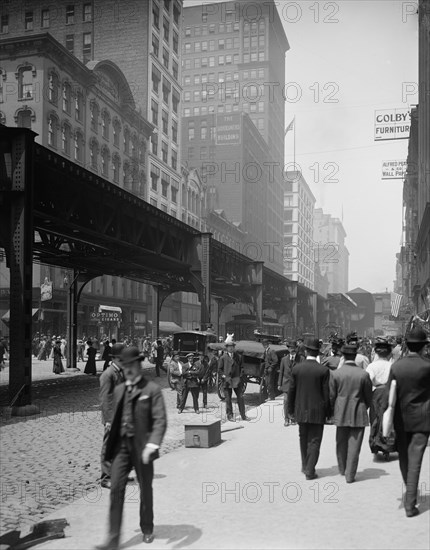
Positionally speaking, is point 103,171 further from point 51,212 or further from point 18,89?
point 51,212

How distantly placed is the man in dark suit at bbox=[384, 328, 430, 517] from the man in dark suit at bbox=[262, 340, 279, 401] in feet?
47.0

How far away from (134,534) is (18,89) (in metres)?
52.7

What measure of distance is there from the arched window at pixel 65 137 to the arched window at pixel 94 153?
15.6 feet

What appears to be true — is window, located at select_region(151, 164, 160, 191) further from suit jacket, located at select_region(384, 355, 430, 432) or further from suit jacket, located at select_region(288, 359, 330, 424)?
suit jacket, located at select_region(384, 355, 430, 432)

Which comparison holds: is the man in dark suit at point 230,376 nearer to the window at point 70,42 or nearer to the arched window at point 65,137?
the arched window at point 65,137

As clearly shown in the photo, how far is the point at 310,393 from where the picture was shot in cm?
947

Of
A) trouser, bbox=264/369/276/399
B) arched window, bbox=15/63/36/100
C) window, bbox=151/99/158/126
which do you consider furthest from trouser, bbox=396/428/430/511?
window, bbox=151/99/158/126

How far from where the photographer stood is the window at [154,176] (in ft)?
258

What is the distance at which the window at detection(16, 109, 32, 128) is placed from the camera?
5309 centimetres

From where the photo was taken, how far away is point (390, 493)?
27.2 feet

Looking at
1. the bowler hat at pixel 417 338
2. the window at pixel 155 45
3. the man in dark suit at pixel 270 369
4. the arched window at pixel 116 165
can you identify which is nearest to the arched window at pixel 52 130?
the arched window at pixel 116 165

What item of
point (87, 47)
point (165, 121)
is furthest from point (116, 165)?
point (87, 47)

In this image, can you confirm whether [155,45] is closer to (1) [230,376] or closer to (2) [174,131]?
(2) [174,131]

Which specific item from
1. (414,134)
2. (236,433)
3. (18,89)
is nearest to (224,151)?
(414,134)
